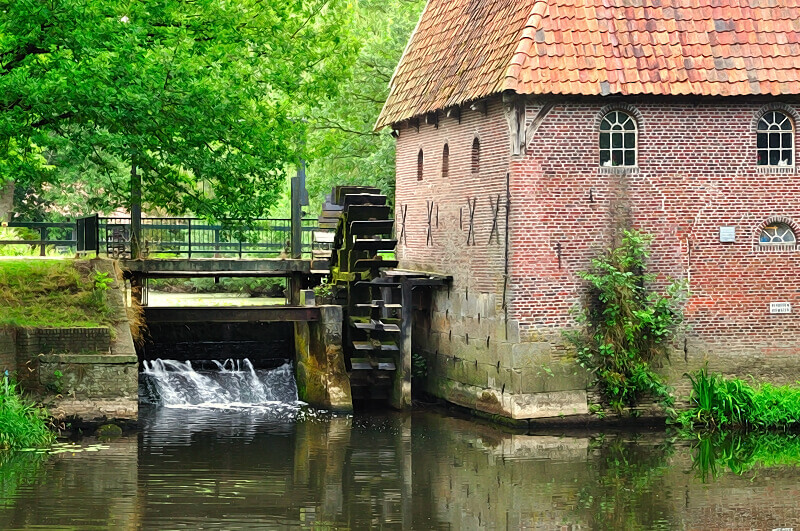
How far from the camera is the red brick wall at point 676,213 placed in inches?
789

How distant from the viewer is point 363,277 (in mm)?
25031

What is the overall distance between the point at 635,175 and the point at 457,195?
337 cm

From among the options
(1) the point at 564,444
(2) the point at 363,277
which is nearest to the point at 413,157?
(2) the point at 363,277

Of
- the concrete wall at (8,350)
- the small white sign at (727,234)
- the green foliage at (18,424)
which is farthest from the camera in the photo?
the small white sign at (727,234)

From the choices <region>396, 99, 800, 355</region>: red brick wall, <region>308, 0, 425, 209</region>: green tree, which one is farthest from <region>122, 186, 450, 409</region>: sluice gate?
<region>308, 0, 425, 209</region>: green tree

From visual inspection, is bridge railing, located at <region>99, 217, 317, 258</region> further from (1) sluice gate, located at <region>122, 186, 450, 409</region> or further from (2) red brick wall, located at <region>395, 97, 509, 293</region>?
(2) red brick wall, located at <region>395, 97, 509, 293</region>

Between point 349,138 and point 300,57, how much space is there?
432 inches

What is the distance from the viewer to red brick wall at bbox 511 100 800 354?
2003 cm

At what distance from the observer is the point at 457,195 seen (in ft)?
74.2

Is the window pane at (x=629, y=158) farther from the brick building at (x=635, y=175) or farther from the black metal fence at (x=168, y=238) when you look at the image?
the black metal fence at (x=168, y=238)

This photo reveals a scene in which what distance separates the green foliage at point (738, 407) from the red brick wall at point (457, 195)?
330 centimetres

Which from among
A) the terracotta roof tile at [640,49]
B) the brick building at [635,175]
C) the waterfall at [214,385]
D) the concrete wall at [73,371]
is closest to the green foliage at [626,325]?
the brick building at [635,175]

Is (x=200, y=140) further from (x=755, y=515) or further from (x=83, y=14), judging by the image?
(x=755, y=515)

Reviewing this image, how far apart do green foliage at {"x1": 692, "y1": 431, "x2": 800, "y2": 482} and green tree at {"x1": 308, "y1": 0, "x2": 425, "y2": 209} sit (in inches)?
568
